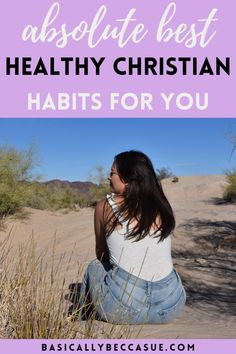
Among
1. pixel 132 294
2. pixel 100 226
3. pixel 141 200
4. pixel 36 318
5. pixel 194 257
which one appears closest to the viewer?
pixel 36 318

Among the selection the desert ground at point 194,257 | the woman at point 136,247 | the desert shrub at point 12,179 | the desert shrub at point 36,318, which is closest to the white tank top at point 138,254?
the woman at point 136,247

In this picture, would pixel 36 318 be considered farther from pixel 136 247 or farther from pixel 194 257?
pixel 194 257

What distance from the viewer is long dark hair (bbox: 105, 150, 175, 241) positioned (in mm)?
4133

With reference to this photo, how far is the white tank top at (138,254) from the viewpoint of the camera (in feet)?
13.5

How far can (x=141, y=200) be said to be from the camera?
4.18 m

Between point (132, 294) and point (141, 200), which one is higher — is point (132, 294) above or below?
below

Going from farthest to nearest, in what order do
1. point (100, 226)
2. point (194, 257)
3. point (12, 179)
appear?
point (12, 179), point (194, 257), point (100, 226)

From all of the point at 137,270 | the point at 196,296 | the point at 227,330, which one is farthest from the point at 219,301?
the point at 137,270

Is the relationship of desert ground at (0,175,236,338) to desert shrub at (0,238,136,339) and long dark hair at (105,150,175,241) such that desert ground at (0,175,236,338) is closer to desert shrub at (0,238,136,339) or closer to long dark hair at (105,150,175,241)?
desert shrub at (0,238,136,339)

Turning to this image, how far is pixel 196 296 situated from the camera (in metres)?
5.82

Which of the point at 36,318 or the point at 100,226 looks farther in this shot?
the point at 100,226

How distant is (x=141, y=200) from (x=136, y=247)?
1.15 ft

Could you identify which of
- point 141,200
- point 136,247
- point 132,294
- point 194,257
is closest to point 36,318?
point 132,294

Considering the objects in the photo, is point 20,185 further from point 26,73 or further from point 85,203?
point 26,73
